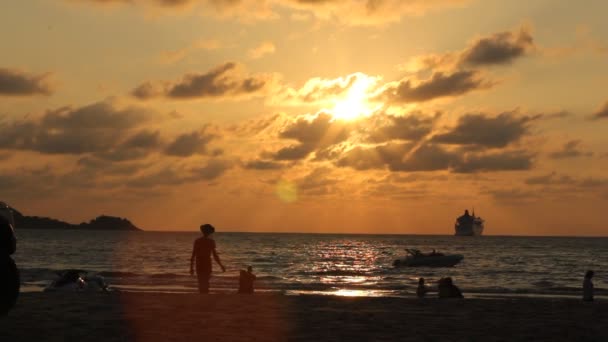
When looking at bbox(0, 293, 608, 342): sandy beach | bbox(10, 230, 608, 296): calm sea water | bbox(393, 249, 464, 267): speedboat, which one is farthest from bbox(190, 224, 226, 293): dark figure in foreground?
bbox(393, 249, 464, 267): speedboat

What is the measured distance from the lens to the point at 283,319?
15.5 m

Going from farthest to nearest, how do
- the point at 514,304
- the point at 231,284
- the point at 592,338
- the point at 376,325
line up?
the point at 231,284
the point at 514,304
the point at 376,325
the point at 592,338

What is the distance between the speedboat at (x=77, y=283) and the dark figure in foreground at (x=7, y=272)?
2387 centimetres

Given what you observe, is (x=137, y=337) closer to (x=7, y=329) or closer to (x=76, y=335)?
(x=76, y=335)

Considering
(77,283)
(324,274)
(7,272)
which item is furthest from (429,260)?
(7,272)

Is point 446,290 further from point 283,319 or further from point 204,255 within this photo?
point 283,319

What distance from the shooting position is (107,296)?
68.5 ft

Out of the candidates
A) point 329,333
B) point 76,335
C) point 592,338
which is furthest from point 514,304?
point 76,335

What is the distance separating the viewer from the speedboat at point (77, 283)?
30859mm

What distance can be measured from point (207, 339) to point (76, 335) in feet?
7.27

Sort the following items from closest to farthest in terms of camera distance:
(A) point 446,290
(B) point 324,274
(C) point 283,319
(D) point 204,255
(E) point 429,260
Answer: (C) point 283,319 → (D) point 204,255 → (A) point 446,290 → (B) point 324,274 → (E) point 429,260

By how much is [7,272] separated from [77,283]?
2518 cm

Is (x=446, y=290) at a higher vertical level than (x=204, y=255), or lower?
lower

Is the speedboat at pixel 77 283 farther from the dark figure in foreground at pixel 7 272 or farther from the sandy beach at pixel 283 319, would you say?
the dark figure in foreground at pixel 7 272
